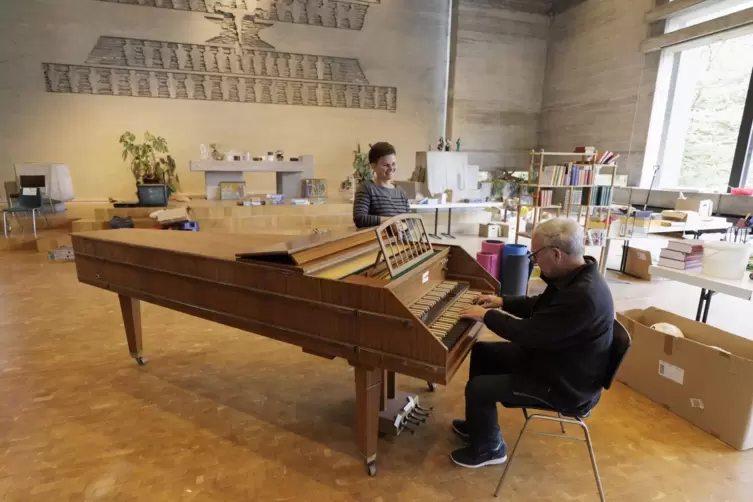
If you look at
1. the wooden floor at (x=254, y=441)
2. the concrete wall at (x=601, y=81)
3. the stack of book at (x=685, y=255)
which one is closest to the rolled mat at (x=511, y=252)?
the stack of book at (x=685, y=255)

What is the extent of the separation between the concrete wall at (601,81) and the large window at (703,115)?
0.32 m

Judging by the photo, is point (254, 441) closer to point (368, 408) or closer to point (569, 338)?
point (368, 408)

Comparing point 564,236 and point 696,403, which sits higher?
point 564,236

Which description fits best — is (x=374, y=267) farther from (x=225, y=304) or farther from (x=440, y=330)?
(x=225, y=304)

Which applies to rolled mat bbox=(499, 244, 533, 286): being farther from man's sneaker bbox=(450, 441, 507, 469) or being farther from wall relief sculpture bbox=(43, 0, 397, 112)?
wall relief sculpture bbox=(43, 0, 397, 112)

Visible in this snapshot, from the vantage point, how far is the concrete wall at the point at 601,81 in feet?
27.8

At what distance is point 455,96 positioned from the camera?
10.3 meters

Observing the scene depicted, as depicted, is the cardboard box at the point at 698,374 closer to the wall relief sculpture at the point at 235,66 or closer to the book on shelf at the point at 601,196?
the book on shelf at the point at 601,196

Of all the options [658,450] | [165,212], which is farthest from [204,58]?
[658,450]

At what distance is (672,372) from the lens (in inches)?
101

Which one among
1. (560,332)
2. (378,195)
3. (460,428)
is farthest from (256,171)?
(560,332)

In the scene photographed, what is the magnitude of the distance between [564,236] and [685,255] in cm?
218

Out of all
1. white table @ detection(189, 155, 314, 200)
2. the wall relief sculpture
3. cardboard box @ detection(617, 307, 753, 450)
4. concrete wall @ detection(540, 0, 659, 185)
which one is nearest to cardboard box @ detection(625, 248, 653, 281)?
cardboard box @ detection(617, 307, 753, 450)

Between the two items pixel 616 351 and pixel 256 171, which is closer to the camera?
pixel 616 351
